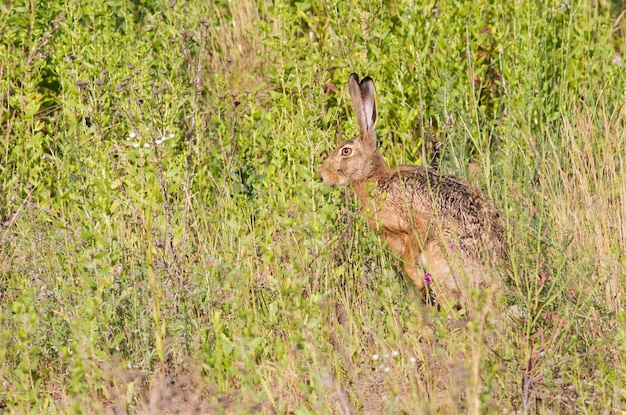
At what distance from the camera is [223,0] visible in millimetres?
7520

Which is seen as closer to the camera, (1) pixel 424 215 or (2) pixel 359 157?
(1) pixel 424 215

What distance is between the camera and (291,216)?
17.6 ft

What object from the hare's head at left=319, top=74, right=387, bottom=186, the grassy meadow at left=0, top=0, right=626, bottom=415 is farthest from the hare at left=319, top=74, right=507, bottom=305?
the grassy meadow at left=0, top=0, right=626, bottom=415

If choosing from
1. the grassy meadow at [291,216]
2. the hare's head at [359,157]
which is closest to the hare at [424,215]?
the hare's head at [359,157]

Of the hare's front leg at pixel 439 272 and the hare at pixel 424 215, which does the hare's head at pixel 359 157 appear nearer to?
the hare at pixel 424 215

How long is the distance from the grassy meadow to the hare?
15cm

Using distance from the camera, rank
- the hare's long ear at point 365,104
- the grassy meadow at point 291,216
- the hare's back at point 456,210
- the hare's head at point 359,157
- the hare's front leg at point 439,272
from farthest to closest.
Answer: the hare's head at point 359,157 → the hare's long ear at point 365,104 → the hare's back at point 456,210 → the hare's front leg at point 439,272 → the grassy meadow at point 291,216

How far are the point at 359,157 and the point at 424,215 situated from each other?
84cm

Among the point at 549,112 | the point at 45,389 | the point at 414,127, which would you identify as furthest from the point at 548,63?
the point at 45,389

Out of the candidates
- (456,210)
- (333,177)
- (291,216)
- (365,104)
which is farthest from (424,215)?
(365,104)

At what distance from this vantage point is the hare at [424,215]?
5152mm

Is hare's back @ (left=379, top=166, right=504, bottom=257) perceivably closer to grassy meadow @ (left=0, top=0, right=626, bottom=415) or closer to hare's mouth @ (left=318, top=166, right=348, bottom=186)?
grassy meadow @ (left=0, top=0, right=626, bottom=415)

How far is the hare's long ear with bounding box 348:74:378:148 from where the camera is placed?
6.06 m

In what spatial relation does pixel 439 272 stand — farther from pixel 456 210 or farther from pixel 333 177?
pixel 333 177
